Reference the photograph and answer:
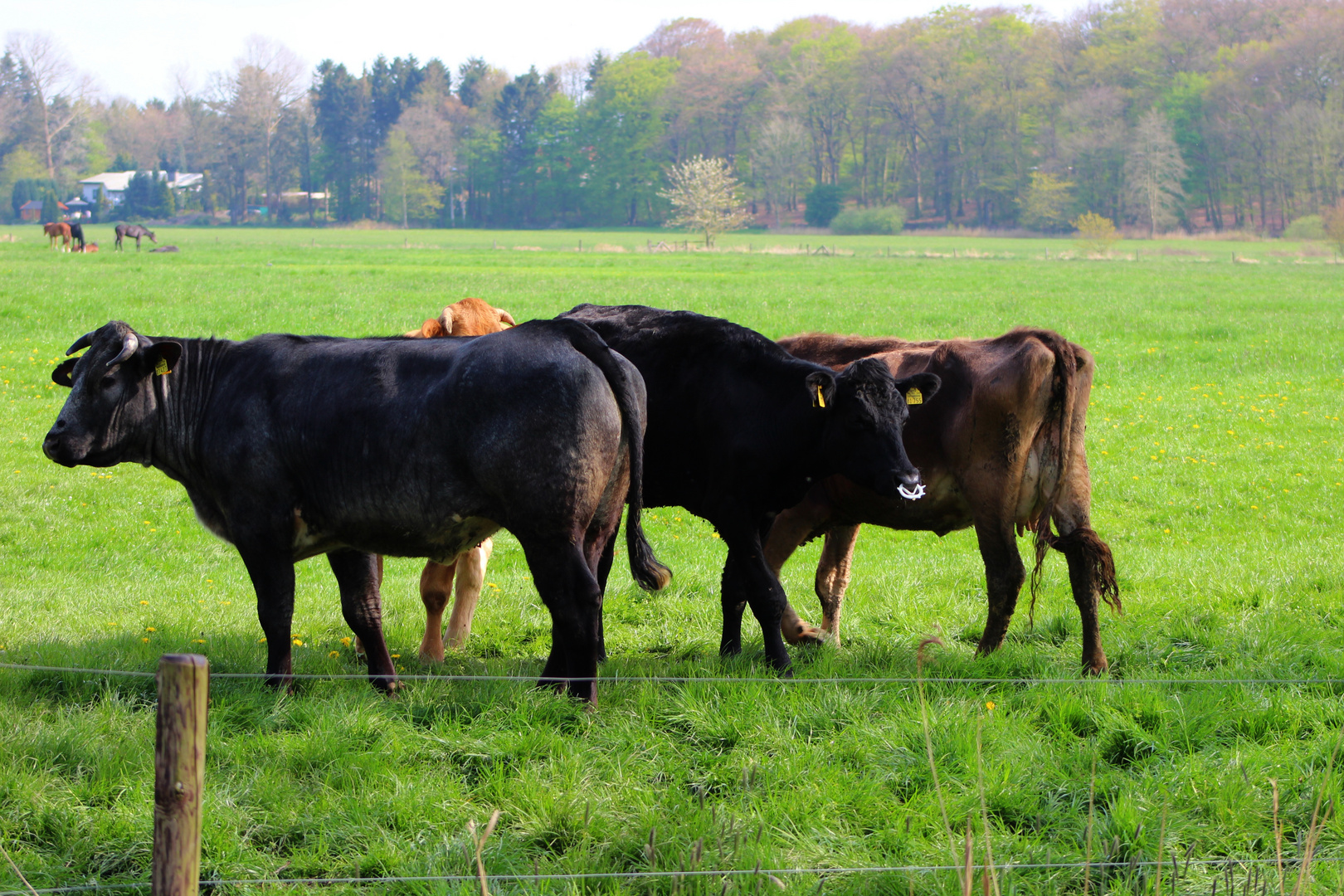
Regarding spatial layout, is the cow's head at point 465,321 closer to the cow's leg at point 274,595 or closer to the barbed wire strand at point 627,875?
the cow's leg at point 274,595

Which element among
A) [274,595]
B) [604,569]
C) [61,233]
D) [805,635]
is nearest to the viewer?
[274,595]

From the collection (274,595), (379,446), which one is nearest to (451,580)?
(274,595)

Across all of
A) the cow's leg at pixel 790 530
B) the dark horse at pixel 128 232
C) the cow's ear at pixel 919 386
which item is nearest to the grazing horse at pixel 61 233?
the dark horse at pixel 128 232

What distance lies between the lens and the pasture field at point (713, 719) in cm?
379

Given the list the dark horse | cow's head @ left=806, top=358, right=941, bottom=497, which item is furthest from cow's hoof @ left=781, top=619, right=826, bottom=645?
the dark horse

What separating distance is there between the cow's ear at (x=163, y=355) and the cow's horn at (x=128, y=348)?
6 centimetres

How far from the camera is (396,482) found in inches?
199

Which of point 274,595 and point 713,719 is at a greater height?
point 274,595

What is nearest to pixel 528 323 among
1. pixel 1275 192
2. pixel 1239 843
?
pixel 1239 843

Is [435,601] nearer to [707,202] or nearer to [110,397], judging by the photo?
[110,397]

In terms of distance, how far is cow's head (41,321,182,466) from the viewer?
5.30 m

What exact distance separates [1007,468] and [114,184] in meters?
148

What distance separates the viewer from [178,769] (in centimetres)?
266

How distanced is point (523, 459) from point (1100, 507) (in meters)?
7.96
